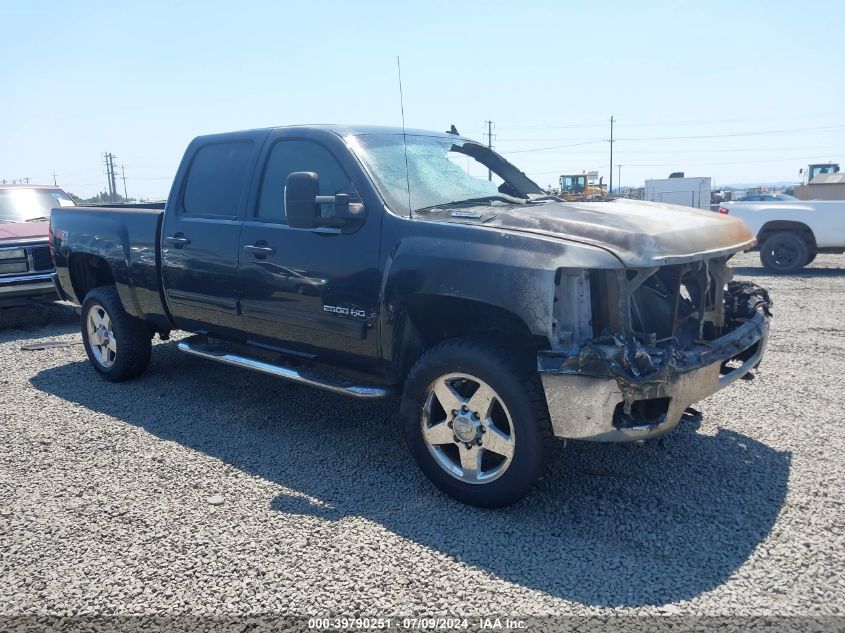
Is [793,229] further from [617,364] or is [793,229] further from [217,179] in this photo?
[617,364]

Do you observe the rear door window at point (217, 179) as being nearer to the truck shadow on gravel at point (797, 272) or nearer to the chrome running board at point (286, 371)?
the chrome running board at point (286, 371)

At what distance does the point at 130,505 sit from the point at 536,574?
2146 millimetres

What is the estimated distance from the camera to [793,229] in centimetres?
1273

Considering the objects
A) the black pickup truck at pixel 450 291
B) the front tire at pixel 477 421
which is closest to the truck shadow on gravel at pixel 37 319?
the black pickup truck at pixel 450 291

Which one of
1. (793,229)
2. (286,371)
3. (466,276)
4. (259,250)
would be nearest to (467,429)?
(466,276)

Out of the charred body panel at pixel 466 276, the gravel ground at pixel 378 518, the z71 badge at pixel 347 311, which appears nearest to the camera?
the gravel ground at pixel 378 518

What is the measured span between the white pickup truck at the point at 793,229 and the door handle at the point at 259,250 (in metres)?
10.7

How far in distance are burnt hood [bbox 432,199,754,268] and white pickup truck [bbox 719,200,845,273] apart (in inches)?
383

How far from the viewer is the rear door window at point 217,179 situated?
486 centimetres

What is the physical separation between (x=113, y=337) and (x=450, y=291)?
12.2ft

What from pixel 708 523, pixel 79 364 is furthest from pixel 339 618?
pixel 79 364

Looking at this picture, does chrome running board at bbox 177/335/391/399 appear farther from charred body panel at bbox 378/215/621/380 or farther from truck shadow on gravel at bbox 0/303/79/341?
truck shadow on gravel at bbox 0/303/79/341

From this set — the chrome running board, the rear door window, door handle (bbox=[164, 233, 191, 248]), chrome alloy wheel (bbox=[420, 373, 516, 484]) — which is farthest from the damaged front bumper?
door handle (bbox=[164, 233, 191, 248])

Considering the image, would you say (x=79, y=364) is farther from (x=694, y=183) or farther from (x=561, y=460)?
(x=694, y=183)
